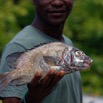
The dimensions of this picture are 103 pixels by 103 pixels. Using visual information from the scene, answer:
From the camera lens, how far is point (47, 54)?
323cm

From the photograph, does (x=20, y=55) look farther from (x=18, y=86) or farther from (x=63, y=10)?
(x=63, y=10)

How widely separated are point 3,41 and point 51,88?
4.20 metres

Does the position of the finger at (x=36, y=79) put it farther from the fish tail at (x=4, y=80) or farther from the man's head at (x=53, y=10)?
the man's head at (x=53, y=10)

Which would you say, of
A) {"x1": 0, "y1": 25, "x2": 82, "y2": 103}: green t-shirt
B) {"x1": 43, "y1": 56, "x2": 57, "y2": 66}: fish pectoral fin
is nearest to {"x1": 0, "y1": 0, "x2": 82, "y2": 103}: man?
{"x1": 0, "y1": 25, "x2": 82, "y2": 103}: green t-shirt

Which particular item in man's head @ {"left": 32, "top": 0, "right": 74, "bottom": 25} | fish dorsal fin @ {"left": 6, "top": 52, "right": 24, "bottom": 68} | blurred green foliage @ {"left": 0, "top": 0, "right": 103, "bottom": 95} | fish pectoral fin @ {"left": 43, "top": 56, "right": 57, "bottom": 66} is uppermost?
man's head @ {"left": 32, "top": 0, "right": 74, "bottom": 25}

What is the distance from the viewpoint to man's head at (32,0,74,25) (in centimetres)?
371

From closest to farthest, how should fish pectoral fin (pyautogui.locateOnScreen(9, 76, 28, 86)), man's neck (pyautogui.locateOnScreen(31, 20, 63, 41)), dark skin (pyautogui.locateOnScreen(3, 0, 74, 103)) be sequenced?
1. fish pectoral fin (pyautogui.locateOnScreen(9, 76, 28, 86))
2. dark skin (pyautogui.locateOnScreen(3, 0, 74, 103))
3. man's neck (pyautogui.locateOnScreen(31, 20, 63, 41))

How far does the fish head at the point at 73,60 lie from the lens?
3209mm

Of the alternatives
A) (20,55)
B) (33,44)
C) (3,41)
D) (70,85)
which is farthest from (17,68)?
(3,41)

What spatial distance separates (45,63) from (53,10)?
612 mm

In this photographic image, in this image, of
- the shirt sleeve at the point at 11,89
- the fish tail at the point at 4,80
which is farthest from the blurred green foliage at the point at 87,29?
the fish tail at the point at 4,80

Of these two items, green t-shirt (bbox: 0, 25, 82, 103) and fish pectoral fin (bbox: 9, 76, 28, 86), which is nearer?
fish pectoral fin (bbox: 9, 76, 28, 86)

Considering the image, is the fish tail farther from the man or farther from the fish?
the man

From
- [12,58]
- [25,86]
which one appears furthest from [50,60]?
[25,86]
